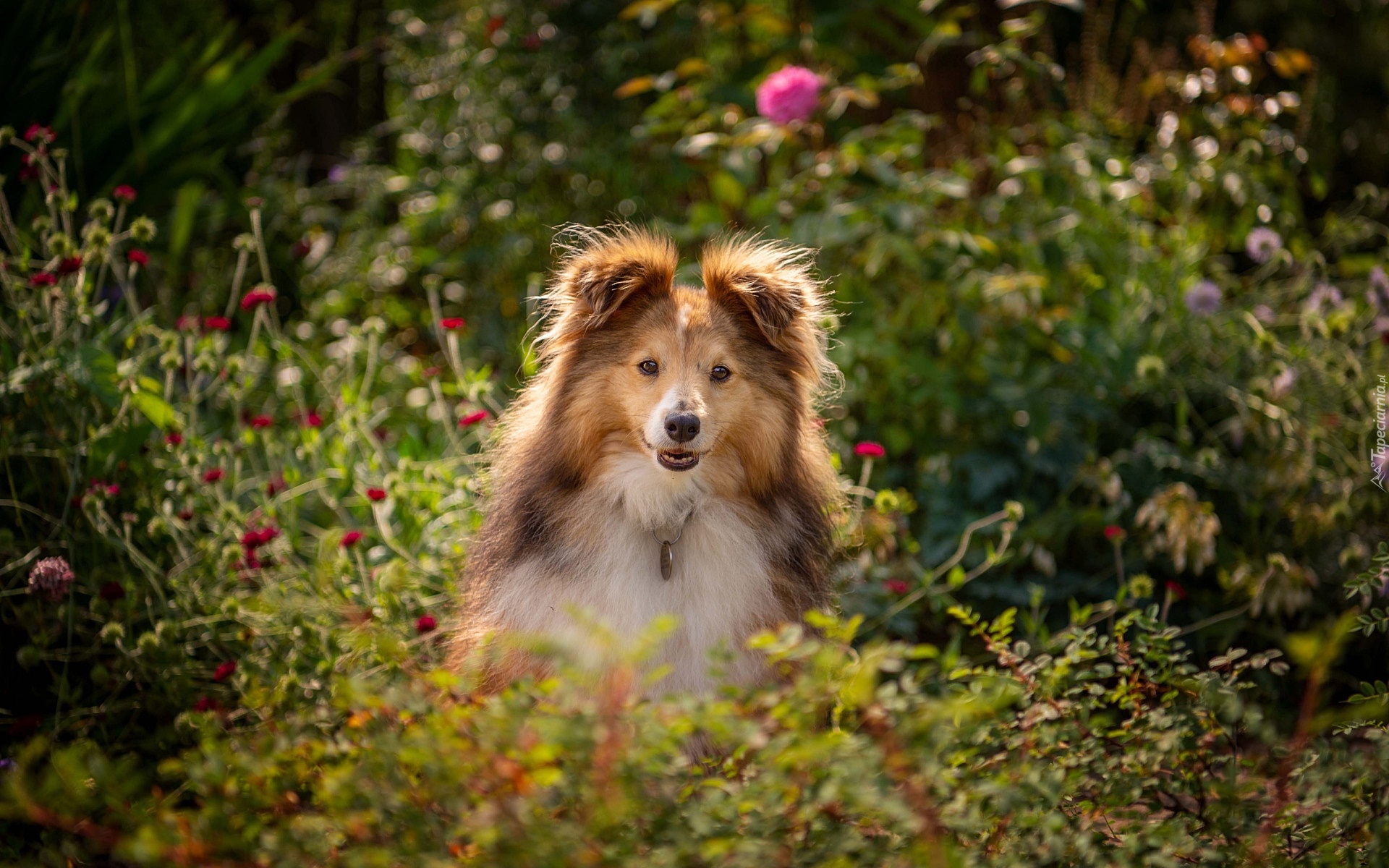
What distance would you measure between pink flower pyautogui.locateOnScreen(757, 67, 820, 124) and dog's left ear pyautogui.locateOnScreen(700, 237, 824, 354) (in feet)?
4.94

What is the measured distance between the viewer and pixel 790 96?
4.65 meters

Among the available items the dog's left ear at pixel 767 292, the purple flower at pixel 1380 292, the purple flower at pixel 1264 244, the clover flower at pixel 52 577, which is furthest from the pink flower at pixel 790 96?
the clover flower at pixel 52 577

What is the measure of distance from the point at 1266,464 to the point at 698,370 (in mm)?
2524

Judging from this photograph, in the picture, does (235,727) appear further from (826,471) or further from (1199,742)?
(1199,742)

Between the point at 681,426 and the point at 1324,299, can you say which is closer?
the point at 681,426

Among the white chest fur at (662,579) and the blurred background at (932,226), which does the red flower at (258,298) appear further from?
the white chest fur at (662,579)

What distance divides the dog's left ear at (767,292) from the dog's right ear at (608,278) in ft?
0.44

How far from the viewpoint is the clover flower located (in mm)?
3178

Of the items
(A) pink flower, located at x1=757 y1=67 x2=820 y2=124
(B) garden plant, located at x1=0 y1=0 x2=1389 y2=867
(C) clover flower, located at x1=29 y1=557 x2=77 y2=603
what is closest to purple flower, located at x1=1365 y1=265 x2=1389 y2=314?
(B) garden plant, located at x1=0 y1=0 x2=1389 y2=867

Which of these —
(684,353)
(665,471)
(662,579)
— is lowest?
(662,579)

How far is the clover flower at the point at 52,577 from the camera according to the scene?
318 cm

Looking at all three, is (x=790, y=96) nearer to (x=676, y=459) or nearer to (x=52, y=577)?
(x=676, y=459)

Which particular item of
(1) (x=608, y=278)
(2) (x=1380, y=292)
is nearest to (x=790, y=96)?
(1) (x=608, y=278)

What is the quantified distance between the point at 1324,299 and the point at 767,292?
274cm
